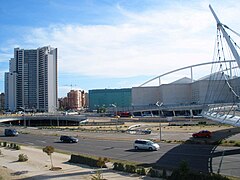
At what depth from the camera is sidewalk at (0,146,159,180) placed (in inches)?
1146

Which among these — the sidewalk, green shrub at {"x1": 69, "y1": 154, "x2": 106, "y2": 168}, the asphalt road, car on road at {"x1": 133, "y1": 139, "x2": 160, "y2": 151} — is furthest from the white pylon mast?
green shrub at {"x1": 69, "y1": 154, "x2": 106, "y2": 168}

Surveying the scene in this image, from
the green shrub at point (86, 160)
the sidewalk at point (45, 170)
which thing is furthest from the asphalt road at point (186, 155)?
the sidewalk at point (45, 170)

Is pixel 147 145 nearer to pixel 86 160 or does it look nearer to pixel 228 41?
pixel 86 160

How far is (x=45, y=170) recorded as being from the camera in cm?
3281

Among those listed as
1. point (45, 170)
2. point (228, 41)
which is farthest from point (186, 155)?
point (45, 170)

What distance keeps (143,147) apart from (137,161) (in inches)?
337

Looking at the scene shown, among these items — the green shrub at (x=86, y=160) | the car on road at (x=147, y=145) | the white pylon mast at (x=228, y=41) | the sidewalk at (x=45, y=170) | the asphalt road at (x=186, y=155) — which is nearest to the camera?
the sidewalk at (x=45, y=170)

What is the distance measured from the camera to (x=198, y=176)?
23.3m

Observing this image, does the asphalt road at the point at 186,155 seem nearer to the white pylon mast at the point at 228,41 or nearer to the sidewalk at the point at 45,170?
the sidewalk at the point at 45,170

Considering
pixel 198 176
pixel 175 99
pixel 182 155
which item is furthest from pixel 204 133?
pixel 175 99

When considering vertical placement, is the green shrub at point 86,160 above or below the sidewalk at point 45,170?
above

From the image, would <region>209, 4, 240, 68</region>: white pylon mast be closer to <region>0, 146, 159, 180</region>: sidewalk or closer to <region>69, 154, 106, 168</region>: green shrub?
<region>0, 146, 159, 180</region>: sidewalk

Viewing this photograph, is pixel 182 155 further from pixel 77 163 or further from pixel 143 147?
pixel 77 163

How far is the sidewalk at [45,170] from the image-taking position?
29.1 m
